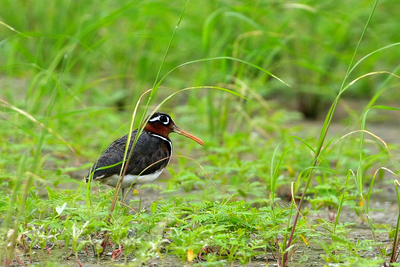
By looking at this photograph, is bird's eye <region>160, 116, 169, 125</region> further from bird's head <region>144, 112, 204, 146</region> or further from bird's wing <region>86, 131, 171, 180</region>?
bird's wing <region>86, 131, 171, 180</region>

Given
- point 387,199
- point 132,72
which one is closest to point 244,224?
point 387,199

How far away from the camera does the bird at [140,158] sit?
12.3 ft

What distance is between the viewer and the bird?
3756 mm

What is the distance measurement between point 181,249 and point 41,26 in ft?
19.5

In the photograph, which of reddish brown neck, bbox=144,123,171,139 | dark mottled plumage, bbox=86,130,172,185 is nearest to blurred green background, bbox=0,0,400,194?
reddish brown neck, bbox=144,123,171,139

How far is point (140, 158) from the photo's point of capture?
3.94 metres

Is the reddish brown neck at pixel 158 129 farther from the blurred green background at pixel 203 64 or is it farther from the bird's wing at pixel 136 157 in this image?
the blurred green background at pixel 203 64

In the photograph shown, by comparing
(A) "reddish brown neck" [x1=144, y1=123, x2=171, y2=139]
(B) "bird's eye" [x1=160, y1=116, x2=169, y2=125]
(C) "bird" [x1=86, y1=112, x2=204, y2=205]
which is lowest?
(C) "bird" [x1=86, y1=112, x2=204, y2=205]

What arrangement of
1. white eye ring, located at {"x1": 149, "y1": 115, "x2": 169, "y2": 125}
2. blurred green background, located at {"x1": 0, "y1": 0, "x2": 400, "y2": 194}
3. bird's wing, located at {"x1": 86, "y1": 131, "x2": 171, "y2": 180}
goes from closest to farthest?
bird's wing, located at {"x1": 86, "y1": 131, "x2": 171, "y2": 180}, white eye ring, located at {"x1": 149, "y1": 115, "x2": 169, "y2": 125}, blurred green background, located at {"x1": 0, "y1": 0, "x2": 400, "y2": 194}

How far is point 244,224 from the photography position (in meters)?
3.22

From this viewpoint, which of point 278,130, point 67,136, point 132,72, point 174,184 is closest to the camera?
point 174,184

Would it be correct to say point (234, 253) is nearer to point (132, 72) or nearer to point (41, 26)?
point (132, 72)

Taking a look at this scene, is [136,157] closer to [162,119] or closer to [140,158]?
[140,158]

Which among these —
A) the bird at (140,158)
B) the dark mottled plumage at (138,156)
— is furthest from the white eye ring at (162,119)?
the dark mottled plumage at (138,156)
